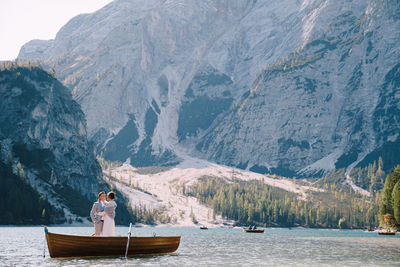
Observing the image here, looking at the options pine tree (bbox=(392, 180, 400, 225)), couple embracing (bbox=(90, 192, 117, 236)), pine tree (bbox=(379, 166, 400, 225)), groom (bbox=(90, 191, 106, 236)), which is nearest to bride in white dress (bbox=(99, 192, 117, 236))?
couple embracing (bbox=(90, 192, 117, 236))

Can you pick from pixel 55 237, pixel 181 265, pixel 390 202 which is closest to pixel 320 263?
pixel 181 265

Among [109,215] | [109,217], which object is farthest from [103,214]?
[109,217]

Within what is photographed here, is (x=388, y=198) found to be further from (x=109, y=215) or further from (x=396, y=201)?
(x=109, y=215)

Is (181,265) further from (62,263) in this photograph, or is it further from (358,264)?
(358,264)

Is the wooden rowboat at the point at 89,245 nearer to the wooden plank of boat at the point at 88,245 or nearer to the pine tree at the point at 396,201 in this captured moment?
the wooden plank of boat at the point at 88,245

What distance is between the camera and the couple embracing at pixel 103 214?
188ft

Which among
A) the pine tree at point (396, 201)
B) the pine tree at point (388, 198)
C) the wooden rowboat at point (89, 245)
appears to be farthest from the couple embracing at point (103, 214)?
the pine tree at point (388, 198)

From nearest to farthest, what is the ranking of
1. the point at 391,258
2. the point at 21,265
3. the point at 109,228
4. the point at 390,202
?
the point at 21,265, the point at 109,228, the point at 391,258, the point at 390,202

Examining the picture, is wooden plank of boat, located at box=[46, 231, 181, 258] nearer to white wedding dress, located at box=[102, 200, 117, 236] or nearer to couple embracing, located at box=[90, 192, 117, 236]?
white wedding dress, located at box=[102, 200, 117, 236]

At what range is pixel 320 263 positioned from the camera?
64062 millimetres

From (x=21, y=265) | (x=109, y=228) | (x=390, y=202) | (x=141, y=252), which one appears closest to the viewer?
(x=21, y=265)

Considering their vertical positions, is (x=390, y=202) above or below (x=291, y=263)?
above

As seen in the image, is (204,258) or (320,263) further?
(204,258)

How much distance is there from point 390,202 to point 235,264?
131713 millimetres
